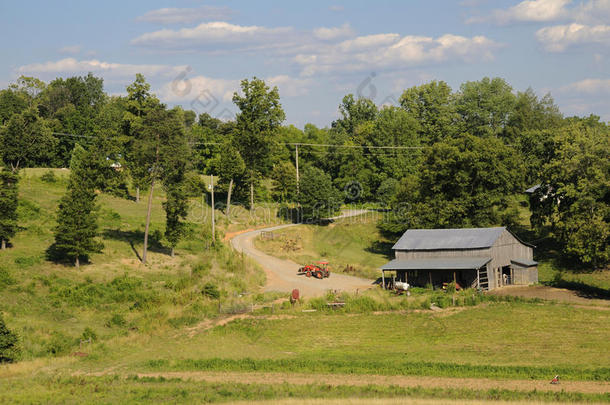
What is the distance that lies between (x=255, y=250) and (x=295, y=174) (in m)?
34.1

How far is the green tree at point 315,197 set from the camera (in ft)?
306

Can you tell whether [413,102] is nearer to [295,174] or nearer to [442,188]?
[295,174]


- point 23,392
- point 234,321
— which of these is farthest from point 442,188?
point 23,392

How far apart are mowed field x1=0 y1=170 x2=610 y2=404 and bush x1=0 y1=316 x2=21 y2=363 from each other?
956mm

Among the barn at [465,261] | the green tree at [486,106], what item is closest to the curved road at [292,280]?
the barn at [465,261]

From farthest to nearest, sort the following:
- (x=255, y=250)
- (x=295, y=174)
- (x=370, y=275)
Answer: (x=295, y=174)
(x=255, y=250)
(x=370, y=275)

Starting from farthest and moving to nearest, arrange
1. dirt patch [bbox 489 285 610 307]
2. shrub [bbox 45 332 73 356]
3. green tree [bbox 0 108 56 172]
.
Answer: green tree [bbox 0 108 56 172], dirt patch [bbox 489 285 610 307], shrub [bbox 45 332 73 356]

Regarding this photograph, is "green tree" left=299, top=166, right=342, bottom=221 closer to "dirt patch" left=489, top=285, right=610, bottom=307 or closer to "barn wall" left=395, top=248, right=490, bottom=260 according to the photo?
"barn wall" left=395, top=248, right=490, bottom=260

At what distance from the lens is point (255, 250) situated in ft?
248

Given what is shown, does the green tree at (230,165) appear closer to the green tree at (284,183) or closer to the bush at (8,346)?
the green tree at (284,183)

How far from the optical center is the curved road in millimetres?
57938

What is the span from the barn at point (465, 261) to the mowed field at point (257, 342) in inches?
230

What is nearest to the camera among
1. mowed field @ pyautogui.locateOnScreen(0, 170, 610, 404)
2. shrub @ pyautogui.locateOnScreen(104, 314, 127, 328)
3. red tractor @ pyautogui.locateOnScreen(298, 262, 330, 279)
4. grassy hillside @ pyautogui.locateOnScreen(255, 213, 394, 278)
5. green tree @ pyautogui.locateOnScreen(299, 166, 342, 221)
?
mowed field @ pyautogui.locateOnScreen(0, 170, 610, 404)

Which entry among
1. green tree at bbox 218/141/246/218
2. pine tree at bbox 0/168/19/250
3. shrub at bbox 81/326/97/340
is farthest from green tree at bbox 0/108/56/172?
shrub at bbox 81/326/97/340
